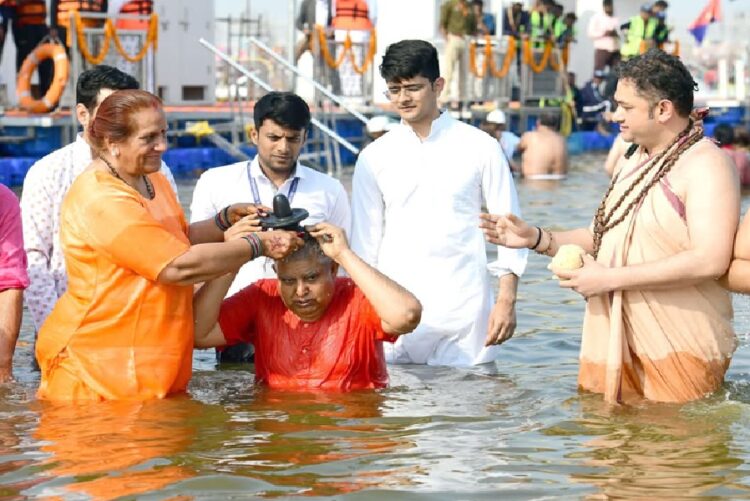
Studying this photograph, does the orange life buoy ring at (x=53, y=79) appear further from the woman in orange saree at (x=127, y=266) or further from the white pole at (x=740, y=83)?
the white pole at (x=740, y=83)

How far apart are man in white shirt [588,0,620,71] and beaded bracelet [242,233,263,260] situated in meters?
23.1

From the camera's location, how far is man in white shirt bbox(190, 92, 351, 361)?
629 cm

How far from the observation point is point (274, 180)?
257 inches

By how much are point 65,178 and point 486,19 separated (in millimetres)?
19303

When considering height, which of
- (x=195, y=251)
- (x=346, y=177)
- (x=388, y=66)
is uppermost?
(x=388, y=66)

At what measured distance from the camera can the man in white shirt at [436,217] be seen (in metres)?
6.59

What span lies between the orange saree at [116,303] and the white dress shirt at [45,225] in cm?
107

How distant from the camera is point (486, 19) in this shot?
2530 centimetres

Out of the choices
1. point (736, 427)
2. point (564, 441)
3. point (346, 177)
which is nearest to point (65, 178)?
point (564, 441)

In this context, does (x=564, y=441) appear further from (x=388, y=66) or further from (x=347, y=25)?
(x=347, y=25)

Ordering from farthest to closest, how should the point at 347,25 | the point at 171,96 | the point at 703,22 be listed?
the point at 703,22
the point at 171,96
the point at 347,25

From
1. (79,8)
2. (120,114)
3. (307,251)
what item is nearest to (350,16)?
(79,8)

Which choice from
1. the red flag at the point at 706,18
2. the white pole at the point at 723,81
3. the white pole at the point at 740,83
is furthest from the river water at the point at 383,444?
the white pole at the point at 723,81

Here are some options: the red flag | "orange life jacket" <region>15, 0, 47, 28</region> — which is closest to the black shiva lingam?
"orange life jacket" <region>15, 0, 47, 28</region>
